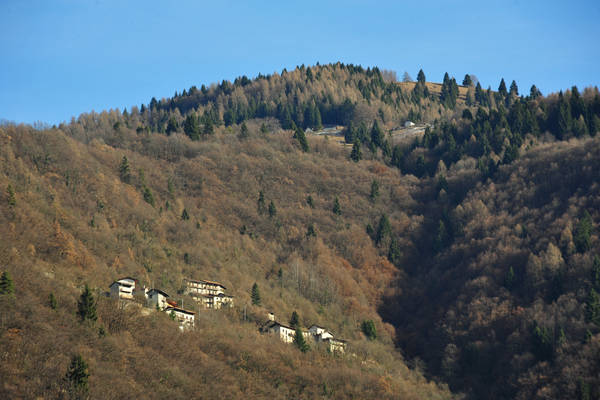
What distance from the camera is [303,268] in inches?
4594

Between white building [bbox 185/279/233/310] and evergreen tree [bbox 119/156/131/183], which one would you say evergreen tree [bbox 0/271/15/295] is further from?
evergreen tree [bbox 119/156/131/183]

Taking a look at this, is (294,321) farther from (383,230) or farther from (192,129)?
(192,129)

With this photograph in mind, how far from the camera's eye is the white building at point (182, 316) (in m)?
84.8

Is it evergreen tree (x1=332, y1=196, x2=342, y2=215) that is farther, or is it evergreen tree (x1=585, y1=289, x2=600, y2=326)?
evergreen tree (x1=332, y1=196, x2=342, y2=215)

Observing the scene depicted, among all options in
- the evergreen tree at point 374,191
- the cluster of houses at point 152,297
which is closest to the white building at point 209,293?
the cluster of houses at point 152,297

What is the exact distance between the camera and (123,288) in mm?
85312

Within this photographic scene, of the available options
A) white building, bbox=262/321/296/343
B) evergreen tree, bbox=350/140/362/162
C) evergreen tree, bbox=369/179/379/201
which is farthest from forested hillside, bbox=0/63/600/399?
white building, bbox=262/321/296/343

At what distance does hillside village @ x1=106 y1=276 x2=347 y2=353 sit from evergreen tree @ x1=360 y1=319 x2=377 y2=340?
7.76m

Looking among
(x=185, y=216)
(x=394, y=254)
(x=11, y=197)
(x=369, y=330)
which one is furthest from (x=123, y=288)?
(x=394, y=254)

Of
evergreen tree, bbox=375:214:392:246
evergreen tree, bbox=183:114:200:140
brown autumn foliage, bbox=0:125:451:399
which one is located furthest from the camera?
evergreen tree, bbox=183:114:200:140

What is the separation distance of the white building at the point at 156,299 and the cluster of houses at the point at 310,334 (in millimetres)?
14259

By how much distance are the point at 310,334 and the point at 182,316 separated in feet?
62.9

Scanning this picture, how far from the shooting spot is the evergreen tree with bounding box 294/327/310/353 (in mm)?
89125

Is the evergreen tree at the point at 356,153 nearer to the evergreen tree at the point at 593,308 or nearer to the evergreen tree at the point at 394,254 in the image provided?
the evergreen tree at the point at 394,254
